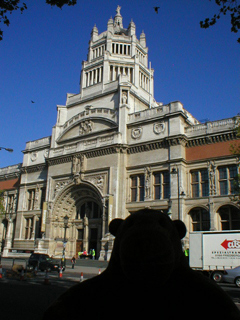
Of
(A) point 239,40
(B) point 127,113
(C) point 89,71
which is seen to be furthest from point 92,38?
(A) point 239,40

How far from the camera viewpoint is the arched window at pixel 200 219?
30.2 m

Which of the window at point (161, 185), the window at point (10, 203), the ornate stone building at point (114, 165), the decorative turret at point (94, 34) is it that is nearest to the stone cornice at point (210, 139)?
the ornate stone building at point (114, 165)

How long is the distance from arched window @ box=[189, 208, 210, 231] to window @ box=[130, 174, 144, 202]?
5663 millimetres

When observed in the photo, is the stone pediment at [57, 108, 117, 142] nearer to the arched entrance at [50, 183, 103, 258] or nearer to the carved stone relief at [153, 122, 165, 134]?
the carved stone relief at [153, 122, 165, 134]

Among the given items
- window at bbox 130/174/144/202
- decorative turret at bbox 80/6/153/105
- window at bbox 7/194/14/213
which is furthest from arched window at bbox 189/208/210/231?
window at bbox 7/194/14/213

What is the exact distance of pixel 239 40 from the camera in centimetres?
984

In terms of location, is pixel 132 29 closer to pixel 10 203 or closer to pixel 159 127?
pixel 159 127

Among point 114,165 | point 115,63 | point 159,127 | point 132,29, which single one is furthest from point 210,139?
point 132,29

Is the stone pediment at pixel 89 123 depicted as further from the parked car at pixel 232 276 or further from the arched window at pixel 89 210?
the parked car at pixel 232 276

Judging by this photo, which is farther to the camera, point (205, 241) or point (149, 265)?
point (205, 241)

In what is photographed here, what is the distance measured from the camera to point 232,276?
18703 mm

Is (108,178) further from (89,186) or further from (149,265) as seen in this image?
(149,265)

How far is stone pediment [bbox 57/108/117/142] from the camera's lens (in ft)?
122

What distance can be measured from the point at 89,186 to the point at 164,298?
110ft
